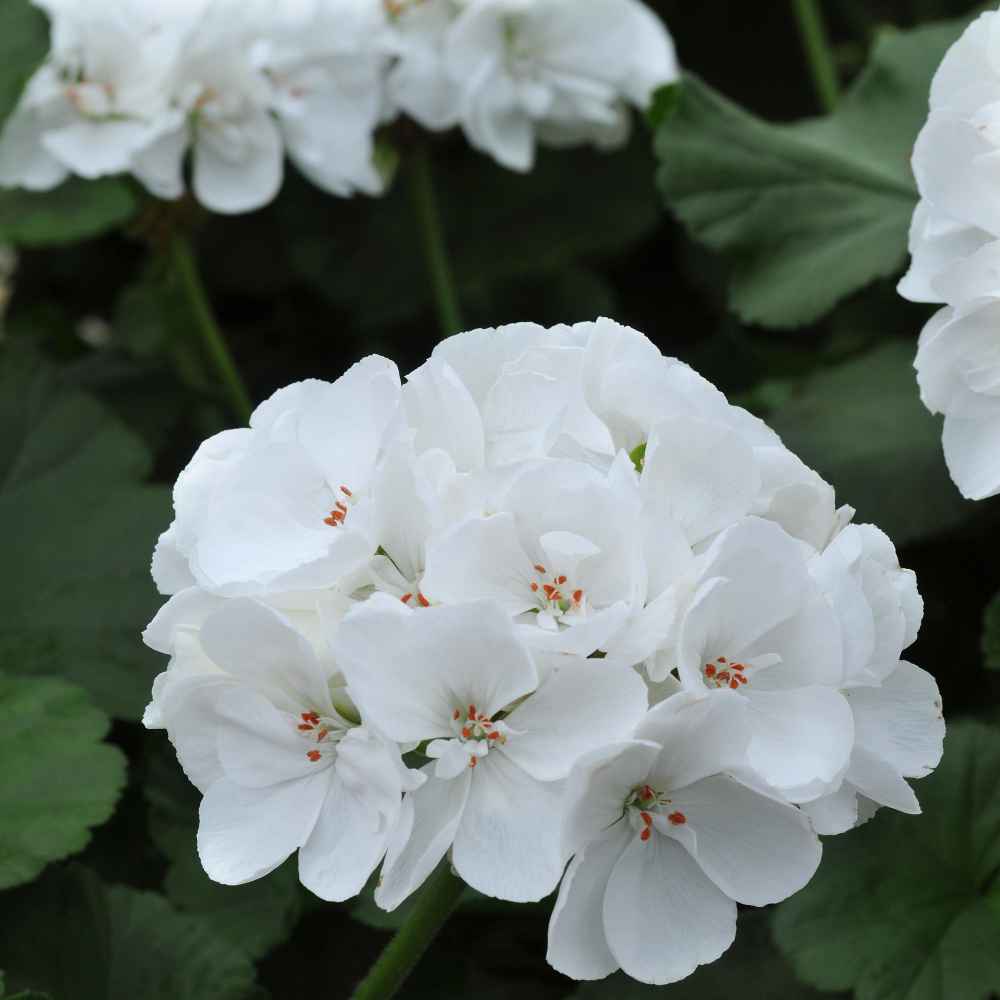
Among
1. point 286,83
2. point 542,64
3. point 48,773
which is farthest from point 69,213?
point 48,773

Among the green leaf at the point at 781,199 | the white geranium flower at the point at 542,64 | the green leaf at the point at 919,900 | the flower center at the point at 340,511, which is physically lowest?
the green leaf at the point at 919,900

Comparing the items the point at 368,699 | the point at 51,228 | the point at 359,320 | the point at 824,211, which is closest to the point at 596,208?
the point at 359,320

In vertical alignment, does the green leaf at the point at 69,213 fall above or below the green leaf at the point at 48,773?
above

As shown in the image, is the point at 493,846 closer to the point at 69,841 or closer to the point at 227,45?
the point at 69,841

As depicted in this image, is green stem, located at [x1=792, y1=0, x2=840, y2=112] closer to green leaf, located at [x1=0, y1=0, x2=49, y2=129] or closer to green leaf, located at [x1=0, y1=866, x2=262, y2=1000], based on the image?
green leaf, located at [x1=0, y1=0, x2=49, y2=129]

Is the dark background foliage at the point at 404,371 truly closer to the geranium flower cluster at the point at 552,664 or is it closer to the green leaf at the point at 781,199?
the green leaf at the point at 781,199

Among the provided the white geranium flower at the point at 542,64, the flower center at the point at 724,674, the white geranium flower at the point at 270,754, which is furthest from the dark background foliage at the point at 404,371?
the flower center at the point at 724,674

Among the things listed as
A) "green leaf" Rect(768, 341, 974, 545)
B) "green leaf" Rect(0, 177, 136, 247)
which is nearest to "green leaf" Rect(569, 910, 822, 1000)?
"green leaf" Rect(768, 341, 974, 545)
